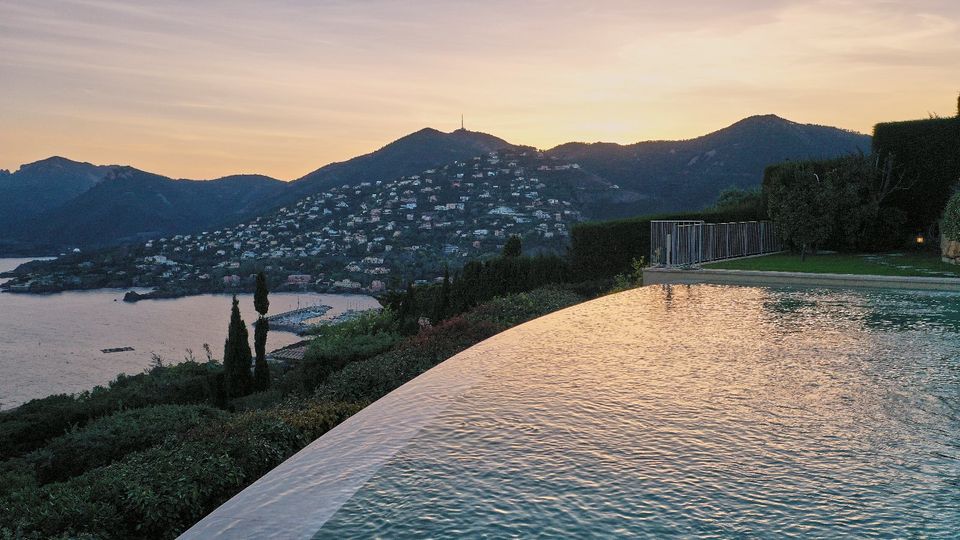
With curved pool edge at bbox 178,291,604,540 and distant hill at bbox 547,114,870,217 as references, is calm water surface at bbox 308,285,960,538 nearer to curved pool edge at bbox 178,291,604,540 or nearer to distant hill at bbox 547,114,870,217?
curved pool edge at bbox 178,291,604,540

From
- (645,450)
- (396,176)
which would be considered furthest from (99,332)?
(645,450)

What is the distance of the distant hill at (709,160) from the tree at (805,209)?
4611 centimetres

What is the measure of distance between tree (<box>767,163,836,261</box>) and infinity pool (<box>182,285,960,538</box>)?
13.6 m

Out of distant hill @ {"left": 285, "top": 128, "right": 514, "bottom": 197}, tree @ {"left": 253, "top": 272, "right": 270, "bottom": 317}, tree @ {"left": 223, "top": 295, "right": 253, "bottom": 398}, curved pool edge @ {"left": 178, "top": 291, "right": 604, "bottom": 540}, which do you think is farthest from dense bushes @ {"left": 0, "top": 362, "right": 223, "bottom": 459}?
distant hill @ {"left": 285, "top": 128, "right": 514, "bottom": 197}

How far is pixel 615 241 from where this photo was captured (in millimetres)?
26734

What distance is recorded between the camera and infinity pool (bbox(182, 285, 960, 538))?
467 cm

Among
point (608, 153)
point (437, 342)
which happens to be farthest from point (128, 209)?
point (437, 342)

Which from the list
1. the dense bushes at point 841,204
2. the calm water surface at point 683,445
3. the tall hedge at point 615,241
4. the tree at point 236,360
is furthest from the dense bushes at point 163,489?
the tree at point 236,360

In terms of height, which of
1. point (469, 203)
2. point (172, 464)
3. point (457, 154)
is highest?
point (457, 154)

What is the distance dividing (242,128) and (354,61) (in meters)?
19.0

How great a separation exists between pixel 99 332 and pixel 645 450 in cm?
11587

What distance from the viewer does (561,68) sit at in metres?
27.3

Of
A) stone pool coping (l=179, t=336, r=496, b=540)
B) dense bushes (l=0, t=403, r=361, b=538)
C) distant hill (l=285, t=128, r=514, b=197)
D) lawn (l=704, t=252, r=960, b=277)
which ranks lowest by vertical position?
dense bushes (l=0, t=403, r=361, b=538)

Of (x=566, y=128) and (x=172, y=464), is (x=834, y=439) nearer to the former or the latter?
(x=172, y=464)
